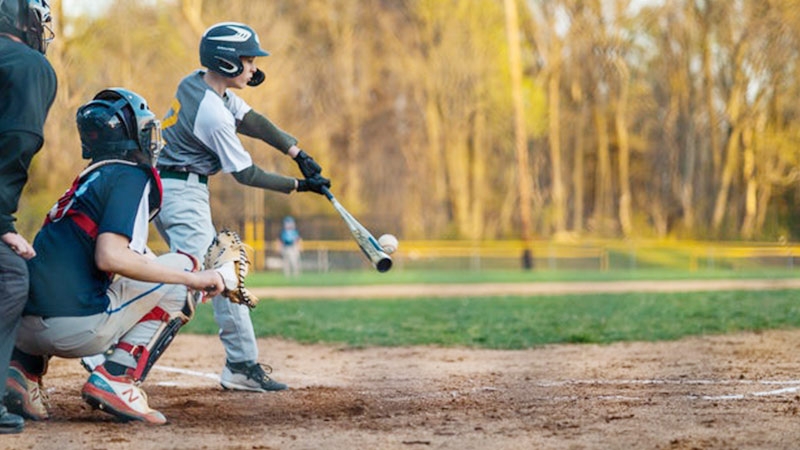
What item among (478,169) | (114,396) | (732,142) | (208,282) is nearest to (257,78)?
(208,282)

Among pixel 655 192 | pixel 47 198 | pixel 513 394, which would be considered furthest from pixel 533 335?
pixel 655 192

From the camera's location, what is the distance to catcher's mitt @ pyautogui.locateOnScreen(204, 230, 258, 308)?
526 cm

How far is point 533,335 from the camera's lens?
9828 mm

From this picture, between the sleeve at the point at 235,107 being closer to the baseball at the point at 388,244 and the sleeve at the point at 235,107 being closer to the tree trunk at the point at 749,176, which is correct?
the baseball at the point at 388,244

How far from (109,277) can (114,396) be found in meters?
0.57

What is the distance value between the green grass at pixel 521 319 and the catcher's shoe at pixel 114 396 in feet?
15.0

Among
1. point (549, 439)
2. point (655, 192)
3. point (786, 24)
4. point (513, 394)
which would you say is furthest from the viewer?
point (655, 192)

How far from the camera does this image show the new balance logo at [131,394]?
4.96m

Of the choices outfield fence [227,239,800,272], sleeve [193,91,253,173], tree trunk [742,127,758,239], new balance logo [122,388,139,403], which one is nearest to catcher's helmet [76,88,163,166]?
sleeve [193,91,253,173]

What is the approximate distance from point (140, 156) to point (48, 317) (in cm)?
88

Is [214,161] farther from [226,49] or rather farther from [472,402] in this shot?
[472,402]

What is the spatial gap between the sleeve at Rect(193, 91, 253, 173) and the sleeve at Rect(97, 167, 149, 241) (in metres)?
1.11

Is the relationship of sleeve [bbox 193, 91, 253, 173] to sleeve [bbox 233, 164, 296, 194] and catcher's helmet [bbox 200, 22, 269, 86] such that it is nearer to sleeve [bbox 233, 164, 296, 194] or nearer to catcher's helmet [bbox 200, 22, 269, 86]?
sleeve [bbox 233, 164, 296, 194]

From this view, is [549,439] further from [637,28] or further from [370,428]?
[637,28]
